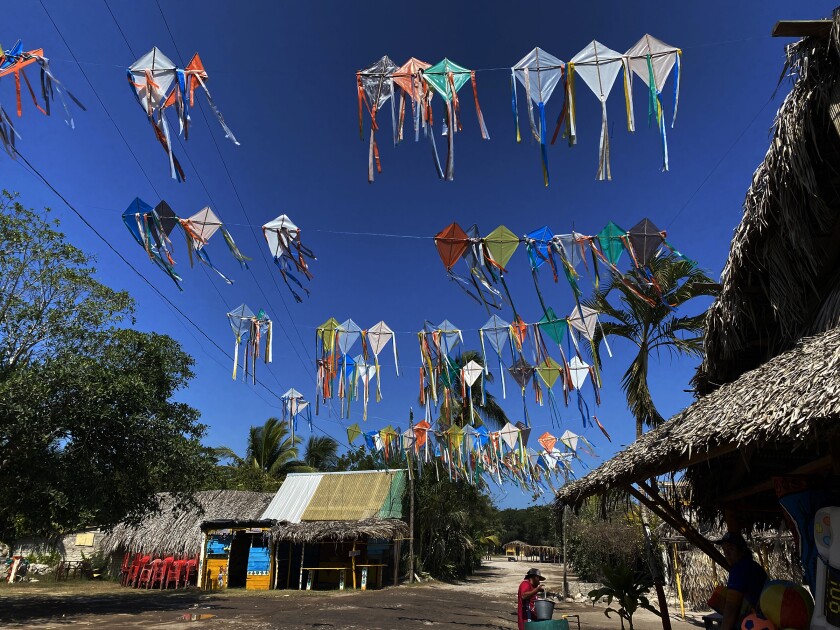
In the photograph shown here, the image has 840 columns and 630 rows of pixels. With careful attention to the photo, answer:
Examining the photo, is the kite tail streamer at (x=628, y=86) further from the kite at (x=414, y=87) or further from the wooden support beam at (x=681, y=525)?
the wooden support beam at (x=681, y=525)

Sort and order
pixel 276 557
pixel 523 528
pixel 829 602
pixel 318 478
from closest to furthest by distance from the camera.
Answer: pixel 829 602
pixel 276 557
pixel 318 478
pixel 523 528

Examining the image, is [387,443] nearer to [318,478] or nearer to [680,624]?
[318,478]

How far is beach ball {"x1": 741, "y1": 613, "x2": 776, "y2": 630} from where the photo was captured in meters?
3.46

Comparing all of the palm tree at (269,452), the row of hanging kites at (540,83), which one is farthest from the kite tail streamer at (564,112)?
the palm tree at (269,452)

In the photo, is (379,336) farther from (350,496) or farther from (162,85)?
(350,496)

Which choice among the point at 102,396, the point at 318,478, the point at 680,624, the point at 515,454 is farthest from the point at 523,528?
the point at 102,396

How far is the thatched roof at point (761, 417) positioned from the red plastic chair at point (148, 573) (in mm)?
19852

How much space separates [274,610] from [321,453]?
20.8 m

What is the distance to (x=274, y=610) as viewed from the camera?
499 inches

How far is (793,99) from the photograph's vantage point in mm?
4102

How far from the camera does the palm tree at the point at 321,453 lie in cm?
3326

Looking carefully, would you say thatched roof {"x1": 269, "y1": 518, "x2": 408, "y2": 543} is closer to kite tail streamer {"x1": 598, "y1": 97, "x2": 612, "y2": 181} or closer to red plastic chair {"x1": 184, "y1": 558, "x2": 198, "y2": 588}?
red plastic chair {"x1": 184, "y1": 558, "x2": 198, "y2": 588}

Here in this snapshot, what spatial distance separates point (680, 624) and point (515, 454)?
6.70m

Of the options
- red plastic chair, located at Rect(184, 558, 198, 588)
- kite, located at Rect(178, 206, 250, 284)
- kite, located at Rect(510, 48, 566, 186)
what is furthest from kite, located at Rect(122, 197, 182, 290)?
red plastic chair, located at Rect(184, 558, 198, 588)
